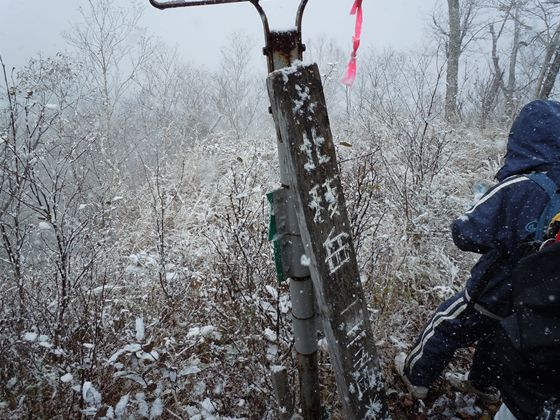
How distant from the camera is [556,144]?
1.56 metres

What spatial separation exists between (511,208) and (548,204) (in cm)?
14

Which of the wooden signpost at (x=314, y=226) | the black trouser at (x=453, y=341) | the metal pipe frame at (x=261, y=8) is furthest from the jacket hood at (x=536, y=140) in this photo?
the metal pipe frame at (x=261, y=8)

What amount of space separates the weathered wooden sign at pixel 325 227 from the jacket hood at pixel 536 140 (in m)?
1.12

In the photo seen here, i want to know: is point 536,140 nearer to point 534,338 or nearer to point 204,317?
point 534,338

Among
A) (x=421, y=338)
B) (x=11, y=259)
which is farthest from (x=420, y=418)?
(x=11, y=259)

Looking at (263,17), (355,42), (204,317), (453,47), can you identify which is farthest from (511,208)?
(453,47)

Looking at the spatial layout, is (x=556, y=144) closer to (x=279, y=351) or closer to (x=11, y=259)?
Result: (x=279, y=351)

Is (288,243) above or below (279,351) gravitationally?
above

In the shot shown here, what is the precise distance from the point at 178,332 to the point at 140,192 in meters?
5.43

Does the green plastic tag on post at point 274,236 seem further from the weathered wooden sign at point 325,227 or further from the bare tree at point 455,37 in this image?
the bare tree at point 455,37

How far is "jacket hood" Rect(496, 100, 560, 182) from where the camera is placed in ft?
5.15

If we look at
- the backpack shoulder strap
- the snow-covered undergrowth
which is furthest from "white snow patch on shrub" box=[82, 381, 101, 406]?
the backpack shoulder strap

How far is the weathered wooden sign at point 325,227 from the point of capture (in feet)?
3.04

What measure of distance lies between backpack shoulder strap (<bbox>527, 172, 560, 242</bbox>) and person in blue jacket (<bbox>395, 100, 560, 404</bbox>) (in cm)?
2
